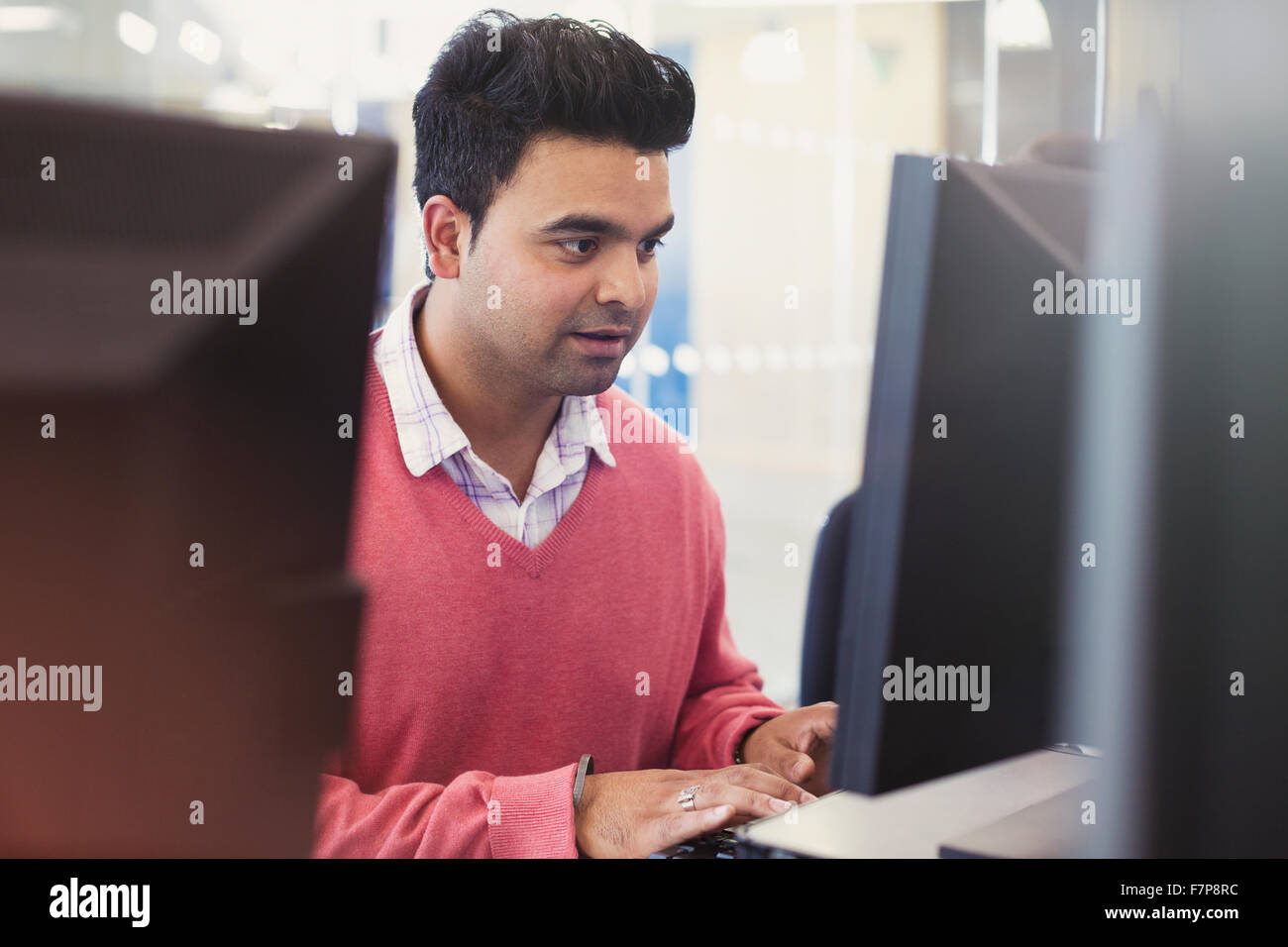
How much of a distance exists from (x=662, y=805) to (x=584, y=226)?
585 mm

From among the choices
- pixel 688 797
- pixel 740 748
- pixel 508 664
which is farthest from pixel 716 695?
pixel 688 797

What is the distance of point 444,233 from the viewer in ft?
4.01

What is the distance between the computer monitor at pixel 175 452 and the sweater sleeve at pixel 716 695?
609 mm

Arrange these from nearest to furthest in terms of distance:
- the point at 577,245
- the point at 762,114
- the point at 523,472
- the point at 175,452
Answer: the point at 175,452 → the point at 577,245 → the point at 523,472 → the point at 762,114

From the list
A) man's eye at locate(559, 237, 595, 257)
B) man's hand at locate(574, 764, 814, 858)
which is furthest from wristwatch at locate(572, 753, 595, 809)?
man's eye at locate(559, 237, 595, 257)

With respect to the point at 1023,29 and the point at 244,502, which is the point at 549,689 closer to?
the point at 244,502

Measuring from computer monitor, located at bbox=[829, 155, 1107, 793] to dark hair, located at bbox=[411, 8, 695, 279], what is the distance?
508mm

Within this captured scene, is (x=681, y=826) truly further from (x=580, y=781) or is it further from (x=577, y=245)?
(x=577, y=245)

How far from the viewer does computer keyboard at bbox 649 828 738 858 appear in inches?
35.4

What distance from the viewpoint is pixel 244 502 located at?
2.08 feet

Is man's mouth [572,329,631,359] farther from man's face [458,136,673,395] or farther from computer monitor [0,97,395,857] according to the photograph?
computer monitor [0,97,395,857]

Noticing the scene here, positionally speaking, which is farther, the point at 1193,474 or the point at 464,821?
the point at 464,821

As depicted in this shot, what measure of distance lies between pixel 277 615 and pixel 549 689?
536 millimetres
